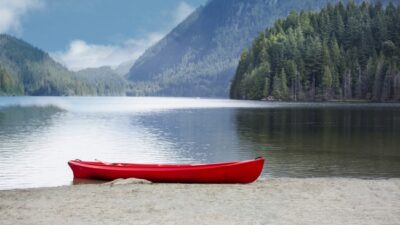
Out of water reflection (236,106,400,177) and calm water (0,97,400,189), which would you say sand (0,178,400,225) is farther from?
water reflection (236,106,400,177)

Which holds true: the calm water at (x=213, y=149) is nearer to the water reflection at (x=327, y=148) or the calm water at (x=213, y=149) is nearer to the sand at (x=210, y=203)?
the water reflection at (x=327, y=148)

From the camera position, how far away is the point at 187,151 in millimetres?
53000

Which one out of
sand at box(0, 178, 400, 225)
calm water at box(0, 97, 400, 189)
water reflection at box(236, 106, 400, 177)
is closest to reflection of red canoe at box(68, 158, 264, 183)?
sand at box(0, 178, 400, 225)

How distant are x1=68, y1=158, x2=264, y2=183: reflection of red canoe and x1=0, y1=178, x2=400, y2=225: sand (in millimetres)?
1157

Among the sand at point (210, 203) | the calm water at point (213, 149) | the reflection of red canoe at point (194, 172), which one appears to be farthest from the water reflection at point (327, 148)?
the sand at point (210, 203)

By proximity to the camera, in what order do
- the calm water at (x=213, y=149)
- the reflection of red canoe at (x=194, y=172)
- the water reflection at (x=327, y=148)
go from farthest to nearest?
1. the water reflection at (x=327, y=148)
2. the calm water at (x=213, y=149)
3. the reflection of red canoe at (x=194, y=172)

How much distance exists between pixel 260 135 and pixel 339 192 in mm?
43777

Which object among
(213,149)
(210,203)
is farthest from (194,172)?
(213,149)

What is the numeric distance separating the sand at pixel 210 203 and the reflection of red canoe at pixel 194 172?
1157 millimetres

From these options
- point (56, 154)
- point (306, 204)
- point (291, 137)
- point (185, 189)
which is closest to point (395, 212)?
point (306, 204)

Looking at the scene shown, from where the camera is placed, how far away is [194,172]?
101ft

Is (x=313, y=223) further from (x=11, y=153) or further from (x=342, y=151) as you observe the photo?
(x=11, y=153)

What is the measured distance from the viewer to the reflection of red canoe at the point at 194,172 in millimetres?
30375

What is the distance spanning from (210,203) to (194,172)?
7219mm
